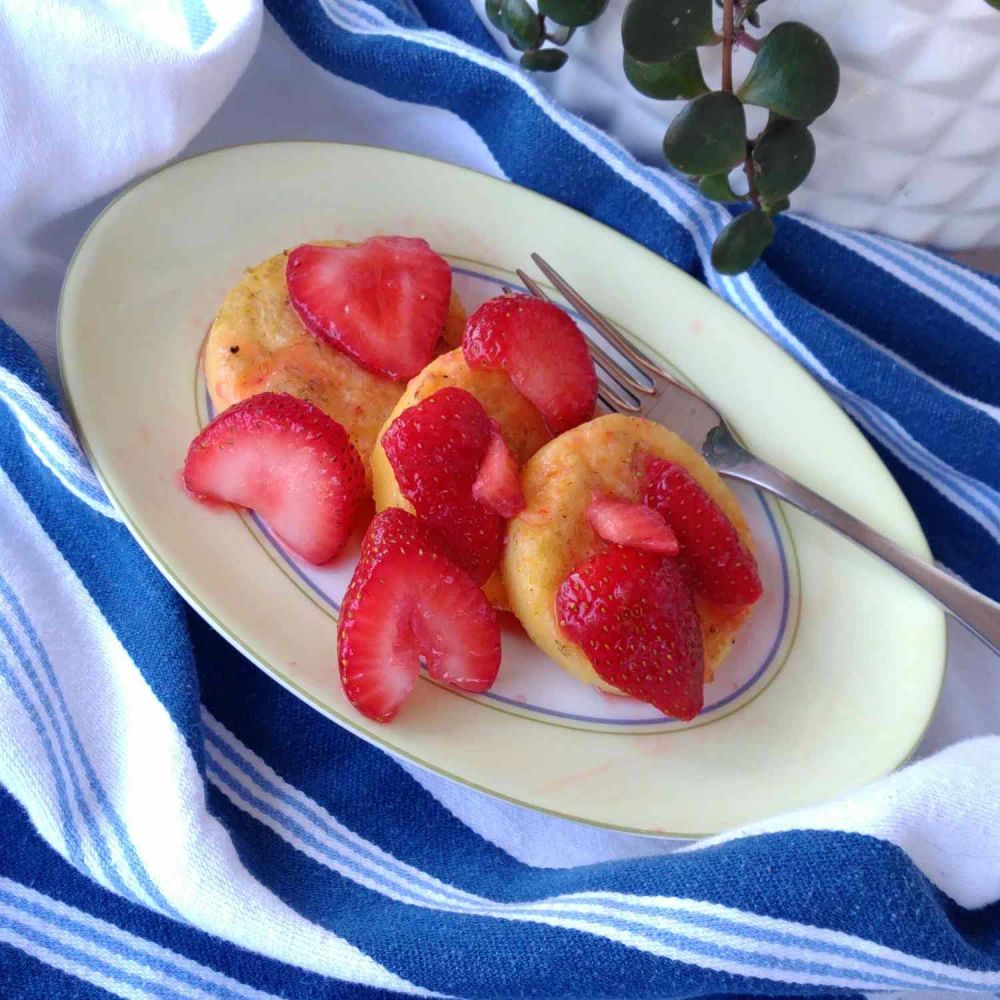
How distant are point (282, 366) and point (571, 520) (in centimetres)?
33

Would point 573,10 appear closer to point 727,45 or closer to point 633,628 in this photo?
point 727,45

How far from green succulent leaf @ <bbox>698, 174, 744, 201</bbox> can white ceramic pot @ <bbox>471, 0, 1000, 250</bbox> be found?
0.10m

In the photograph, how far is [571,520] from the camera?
103 cm

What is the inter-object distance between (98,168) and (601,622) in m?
0.71

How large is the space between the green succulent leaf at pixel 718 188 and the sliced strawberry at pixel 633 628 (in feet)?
1.59

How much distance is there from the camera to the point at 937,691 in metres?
1.07

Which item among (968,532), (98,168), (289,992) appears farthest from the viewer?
(968,532)

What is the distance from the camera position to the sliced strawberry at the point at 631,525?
1002 mm

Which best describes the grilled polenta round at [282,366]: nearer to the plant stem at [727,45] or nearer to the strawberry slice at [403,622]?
the strawberry slice at [403,622]

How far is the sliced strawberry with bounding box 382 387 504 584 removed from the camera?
99 cm

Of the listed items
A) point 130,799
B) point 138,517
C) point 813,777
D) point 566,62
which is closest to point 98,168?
point 138,517

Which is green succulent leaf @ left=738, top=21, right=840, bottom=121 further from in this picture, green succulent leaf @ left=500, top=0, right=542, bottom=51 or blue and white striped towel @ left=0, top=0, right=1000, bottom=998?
blue and white striped towel @ left=0, top=0, right=1000, bottom=998

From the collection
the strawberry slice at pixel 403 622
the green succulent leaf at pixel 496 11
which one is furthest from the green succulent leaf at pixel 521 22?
→ the strawberry slice at pixel 403 622

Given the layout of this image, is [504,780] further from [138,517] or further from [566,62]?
[566,62]
